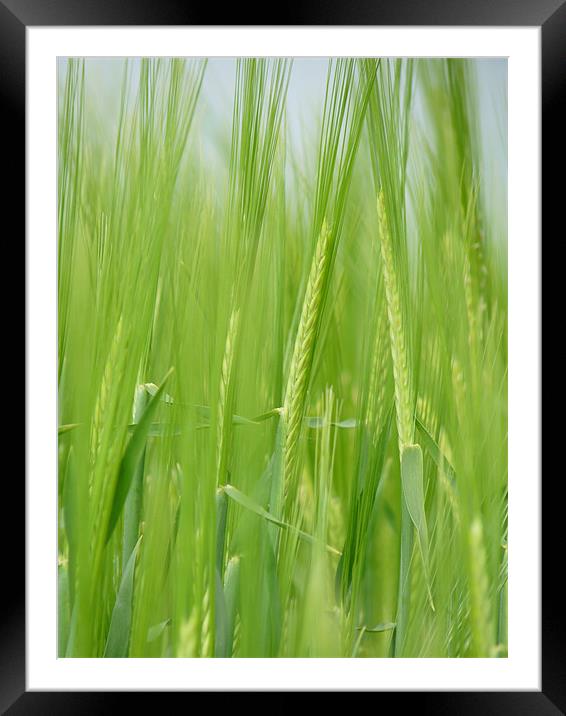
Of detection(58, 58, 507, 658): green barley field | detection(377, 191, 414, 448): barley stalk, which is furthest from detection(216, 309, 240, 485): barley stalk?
detection(377, 191, 414, 448): barley stalk

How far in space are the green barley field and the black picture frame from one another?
0.05 m

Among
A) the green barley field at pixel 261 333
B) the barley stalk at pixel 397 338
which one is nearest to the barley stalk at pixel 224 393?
the green barley field at pixel 261 333

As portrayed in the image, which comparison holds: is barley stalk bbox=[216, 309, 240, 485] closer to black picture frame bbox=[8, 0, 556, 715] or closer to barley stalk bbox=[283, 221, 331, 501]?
barley stalk bbox=[283, 221, 331, 501]

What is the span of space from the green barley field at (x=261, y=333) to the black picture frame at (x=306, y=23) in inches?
1.9

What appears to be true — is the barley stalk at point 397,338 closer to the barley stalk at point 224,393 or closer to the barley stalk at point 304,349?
the barley stalk at point 304,349

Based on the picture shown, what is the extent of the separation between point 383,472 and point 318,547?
12 centimetres

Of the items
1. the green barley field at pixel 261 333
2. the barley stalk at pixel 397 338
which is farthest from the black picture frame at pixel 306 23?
the barley stalk at pixel 397 338

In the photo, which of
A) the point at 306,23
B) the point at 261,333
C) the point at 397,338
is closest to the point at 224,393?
the point at 261,333

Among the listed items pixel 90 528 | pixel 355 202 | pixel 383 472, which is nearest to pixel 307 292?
pixel 355 202

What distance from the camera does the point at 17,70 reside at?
0.85m

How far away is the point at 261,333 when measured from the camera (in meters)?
0.88

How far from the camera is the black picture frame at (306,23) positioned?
833 mm

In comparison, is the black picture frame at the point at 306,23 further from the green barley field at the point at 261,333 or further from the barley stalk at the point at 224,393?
the barley stalk at the point at 224,393

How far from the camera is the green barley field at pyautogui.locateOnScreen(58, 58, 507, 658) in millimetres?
874
